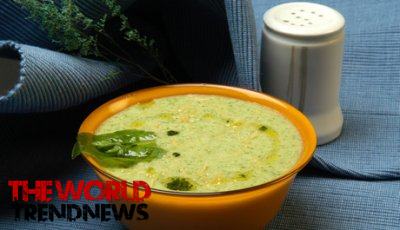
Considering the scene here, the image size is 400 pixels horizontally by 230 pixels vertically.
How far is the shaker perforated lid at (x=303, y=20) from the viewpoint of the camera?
3.30 feet

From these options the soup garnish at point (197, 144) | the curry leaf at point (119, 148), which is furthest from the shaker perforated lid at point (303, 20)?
the curry leaf at point (119, 148)

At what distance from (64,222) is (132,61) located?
277 mm

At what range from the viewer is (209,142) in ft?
2.72

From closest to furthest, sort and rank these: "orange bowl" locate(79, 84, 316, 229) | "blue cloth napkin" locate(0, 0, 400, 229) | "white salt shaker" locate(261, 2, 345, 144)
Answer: "orange bowl" locate(79, 84, 316, 229)
"blue cloth napkin" locate(0, 0, 400, 229)
"white salt shaker" locate(261, 2, 345, 144)

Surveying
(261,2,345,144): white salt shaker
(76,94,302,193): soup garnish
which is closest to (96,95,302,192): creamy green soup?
(76,94,302,193): soup garnish

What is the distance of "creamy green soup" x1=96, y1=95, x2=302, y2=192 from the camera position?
765 mm

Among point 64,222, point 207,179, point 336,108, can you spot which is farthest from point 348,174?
point 64,222

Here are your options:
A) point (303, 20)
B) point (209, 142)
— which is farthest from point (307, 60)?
point (209, 142)

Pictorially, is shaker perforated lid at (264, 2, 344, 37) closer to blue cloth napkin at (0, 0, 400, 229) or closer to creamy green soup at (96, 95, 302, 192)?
blue cloth napkin at (0, 0, 400, 229)

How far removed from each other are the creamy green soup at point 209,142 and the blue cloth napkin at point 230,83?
0.09m

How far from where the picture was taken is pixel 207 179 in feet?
2.50

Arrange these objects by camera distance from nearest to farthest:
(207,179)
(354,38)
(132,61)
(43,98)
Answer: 1. (207,179)
2. (43,98)
3. (132,61)
4. (354,38)

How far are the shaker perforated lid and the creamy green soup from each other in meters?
0.16

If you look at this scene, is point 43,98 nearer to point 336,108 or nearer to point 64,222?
point 64,222
